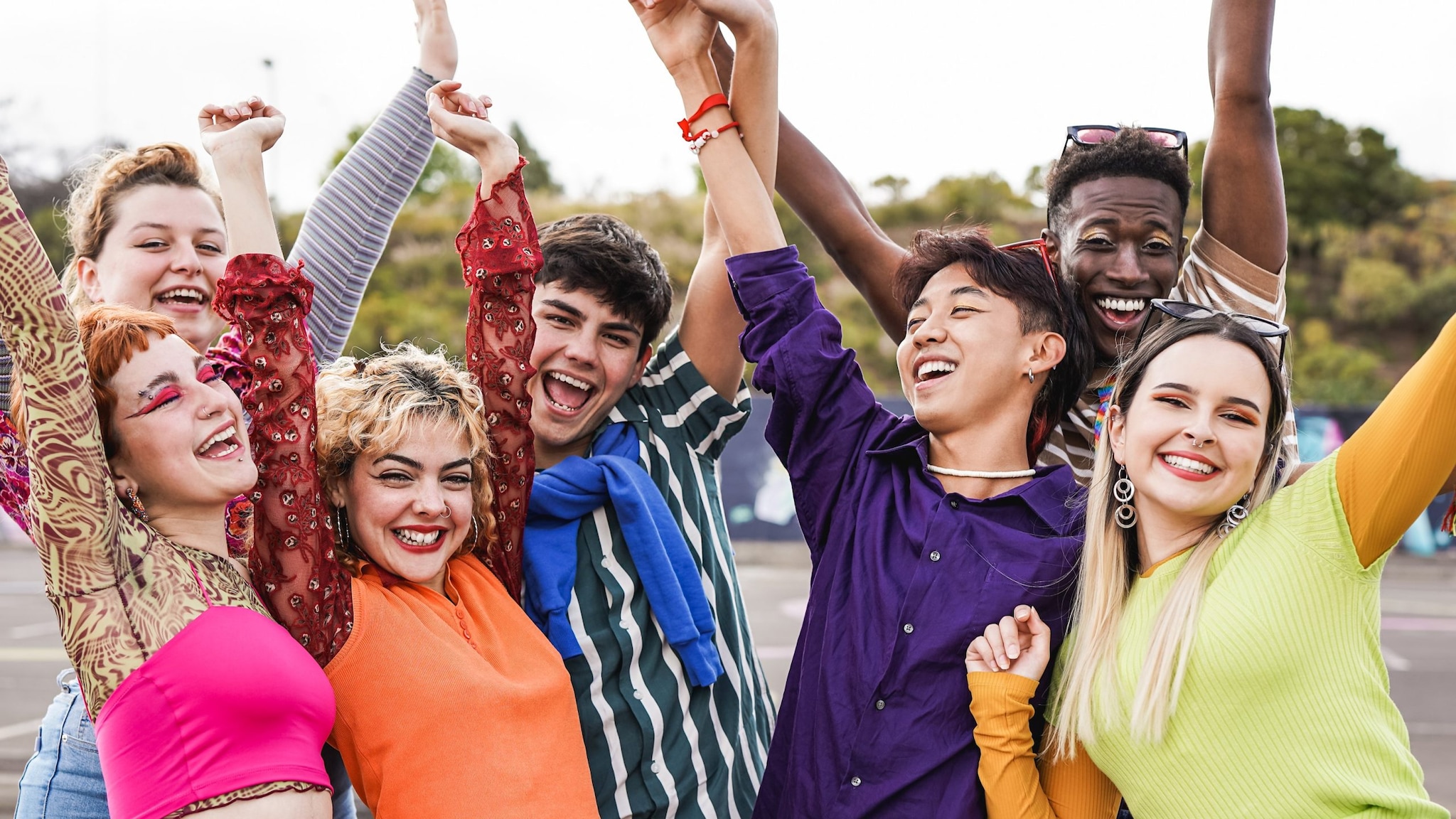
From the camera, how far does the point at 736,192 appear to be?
2.29 metres

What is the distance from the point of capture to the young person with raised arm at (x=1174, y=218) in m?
2.36

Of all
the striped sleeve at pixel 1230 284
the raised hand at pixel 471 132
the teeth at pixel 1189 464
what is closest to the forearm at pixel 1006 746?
the teeth at pixel 1189 464

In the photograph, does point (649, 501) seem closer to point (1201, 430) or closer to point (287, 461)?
point (287, 461)

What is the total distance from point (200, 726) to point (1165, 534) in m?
1.65

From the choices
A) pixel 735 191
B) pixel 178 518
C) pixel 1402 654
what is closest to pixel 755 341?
pixel 735 191

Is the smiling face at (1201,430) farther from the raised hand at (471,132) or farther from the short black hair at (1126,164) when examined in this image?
the raised hand at (471,132)

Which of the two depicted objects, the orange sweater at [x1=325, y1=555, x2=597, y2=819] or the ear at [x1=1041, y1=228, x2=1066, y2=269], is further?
the ear at [x1=1041, y1=228, x2=1066, y2=269]

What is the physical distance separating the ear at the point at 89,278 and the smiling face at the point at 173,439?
93cm

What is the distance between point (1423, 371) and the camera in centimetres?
167

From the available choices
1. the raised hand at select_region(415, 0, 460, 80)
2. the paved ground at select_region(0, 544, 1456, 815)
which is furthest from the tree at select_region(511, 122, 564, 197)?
the raised hand at select_region(415, 0, 460, 80)

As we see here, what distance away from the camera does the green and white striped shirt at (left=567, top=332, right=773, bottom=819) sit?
2188 mm

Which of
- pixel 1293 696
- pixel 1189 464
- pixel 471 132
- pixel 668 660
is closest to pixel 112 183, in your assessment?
pixel 471 132

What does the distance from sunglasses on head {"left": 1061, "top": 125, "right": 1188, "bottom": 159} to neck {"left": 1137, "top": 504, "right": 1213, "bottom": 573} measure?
961 millimetres

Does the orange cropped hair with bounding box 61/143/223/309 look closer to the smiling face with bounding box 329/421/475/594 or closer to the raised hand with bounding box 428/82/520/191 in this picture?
the raised hand with bounding box 428/82/520/191
